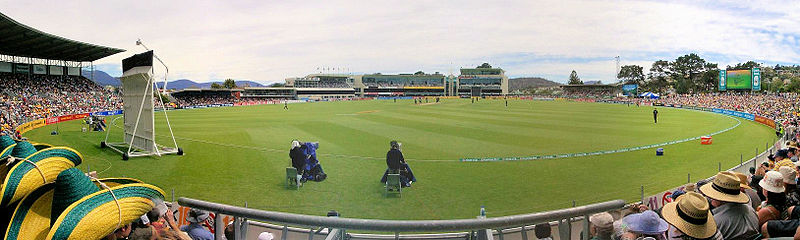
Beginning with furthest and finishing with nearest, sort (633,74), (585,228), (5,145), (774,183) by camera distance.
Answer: (633,74) → (5,145) → (774,183) → (585,228)

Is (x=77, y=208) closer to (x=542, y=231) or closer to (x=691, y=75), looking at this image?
(x=542, y=231)

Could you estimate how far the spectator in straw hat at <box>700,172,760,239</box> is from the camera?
4.20 metres

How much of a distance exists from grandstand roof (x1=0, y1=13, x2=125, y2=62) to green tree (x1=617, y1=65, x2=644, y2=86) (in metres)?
146

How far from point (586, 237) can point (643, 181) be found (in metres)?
12.8

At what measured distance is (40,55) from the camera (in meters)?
53.3

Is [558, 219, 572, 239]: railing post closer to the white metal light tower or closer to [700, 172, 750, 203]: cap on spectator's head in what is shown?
[700, 172, 750, 203]: cap on spectator's head

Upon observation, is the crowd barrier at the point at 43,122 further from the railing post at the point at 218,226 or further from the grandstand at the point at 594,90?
the grandstand at the point at 594,90

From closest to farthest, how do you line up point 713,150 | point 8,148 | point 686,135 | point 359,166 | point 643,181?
point 8,148
point 643,181
point 359,166
point 713,150
point 686,135

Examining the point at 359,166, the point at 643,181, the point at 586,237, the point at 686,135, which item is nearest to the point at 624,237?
the point at 586,237

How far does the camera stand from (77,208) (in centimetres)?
288

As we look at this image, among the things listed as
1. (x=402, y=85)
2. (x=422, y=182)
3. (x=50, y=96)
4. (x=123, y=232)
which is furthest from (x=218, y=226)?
(x=402, y=85)

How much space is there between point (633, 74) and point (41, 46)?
15473cm

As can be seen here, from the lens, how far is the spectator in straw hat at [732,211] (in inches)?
165

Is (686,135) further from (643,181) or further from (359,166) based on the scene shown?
(359,166)
